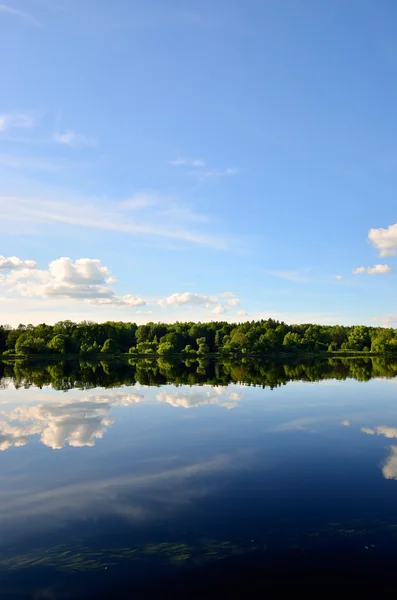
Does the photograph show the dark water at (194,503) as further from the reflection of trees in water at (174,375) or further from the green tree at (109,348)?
the green tree at (109,348)

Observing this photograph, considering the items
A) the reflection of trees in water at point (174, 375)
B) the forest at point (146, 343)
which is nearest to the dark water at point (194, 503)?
the reflection of trees in water at point (174, 375)

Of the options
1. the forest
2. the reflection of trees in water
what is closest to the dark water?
Answer: the reflection of trees in water

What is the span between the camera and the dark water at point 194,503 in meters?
11.5

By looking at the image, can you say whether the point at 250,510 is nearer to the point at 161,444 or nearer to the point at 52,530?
the point at 52,530

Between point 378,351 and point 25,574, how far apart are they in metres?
183

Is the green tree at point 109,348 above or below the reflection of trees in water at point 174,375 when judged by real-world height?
above

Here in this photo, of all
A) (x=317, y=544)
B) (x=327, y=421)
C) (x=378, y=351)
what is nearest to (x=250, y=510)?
(x=317, y=544)

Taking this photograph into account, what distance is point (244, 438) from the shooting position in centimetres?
2745

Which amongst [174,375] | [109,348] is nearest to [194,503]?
[174,375]

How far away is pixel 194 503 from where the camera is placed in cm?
1653

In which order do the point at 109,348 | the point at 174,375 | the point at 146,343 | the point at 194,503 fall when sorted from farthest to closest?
the point at 146,343 → the point at 109,348 → the point at 174,375 → the point at 194,503

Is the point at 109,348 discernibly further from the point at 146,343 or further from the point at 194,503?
the point at 194,503

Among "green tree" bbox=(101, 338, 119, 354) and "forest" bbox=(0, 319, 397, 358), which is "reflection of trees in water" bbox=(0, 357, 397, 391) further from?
"green tree" bbox=(101, 338, 119, 354)

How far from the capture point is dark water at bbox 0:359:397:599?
37.6ft
